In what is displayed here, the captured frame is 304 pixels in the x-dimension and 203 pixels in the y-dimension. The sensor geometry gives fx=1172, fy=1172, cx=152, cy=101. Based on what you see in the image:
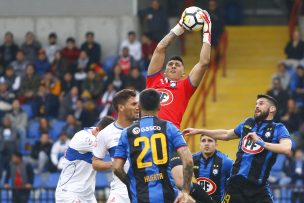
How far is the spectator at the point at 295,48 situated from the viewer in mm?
25328

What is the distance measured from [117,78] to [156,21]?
75.2 inches

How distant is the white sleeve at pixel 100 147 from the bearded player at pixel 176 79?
69cm

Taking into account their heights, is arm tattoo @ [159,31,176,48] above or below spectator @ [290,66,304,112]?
above

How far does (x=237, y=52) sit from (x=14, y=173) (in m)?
7.33

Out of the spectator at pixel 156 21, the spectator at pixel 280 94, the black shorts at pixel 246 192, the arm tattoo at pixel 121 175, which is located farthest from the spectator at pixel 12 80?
the arm tattoo at pixel 121 175

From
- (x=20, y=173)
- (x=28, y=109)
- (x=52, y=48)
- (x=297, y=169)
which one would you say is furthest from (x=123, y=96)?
(x=52, y=48)

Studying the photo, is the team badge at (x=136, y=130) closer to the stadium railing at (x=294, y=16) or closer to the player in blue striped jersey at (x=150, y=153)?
the player in blue striped jersey at (x=150, y=153)

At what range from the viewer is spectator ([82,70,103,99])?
2541 cm

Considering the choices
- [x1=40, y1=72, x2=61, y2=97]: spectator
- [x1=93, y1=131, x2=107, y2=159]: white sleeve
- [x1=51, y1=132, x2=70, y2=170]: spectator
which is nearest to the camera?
[x1=93, y1=131, x2=107, y2=159]: white sleeve

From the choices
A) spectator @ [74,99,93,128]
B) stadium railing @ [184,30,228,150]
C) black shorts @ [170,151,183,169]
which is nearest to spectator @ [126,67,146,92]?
spectator @ [74,99,93,128]

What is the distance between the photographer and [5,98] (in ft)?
84.3

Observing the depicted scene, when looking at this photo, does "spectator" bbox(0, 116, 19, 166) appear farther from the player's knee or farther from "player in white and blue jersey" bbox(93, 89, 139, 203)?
the player's knee

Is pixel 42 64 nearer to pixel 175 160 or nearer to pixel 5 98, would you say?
pixel 5 98

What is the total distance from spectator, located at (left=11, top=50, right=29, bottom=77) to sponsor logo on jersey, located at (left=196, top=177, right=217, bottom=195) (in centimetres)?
1296
